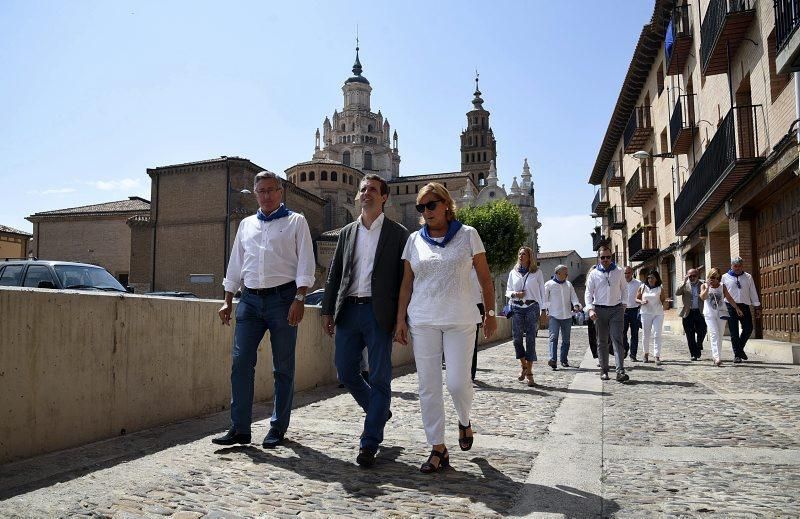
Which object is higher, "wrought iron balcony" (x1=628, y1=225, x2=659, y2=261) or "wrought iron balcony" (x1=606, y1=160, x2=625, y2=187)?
"wrought iron balcony" (x1=606, y1=160, x2=625, y2=187)

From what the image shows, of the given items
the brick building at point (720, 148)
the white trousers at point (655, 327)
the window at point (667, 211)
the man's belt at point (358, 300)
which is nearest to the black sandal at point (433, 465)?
the man's belt at point (358, 300)

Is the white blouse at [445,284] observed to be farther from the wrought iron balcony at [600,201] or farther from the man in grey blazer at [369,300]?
the wrought iron balcony at [600,201]

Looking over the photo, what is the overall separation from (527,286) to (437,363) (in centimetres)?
574

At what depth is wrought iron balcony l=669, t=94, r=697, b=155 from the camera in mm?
19234

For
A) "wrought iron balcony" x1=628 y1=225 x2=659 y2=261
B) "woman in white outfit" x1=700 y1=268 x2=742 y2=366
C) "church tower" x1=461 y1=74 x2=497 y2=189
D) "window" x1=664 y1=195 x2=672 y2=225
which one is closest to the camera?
"woman in white outfit" x1=700 y1=268 x2=742 y2=366

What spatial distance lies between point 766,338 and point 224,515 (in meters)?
14.1

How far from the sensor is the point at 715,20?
14461 mm

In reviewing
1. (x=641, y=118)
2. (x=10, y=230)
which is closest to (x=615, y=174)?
(x=641, y=118)

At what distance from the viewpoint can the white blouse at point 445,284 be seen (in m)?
4.00

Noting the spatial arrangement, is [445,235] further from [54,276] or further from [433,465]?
[54,276]

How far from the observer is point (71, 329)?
4.47 m

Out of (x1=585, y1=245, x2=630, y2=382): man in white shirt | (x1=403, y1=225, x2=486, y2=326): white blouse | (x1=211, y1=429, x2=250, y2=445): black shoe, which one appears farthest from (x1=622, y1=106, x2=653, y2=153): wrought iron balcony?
(x1=211, y1=429, x2=250, y2=445): black shoe

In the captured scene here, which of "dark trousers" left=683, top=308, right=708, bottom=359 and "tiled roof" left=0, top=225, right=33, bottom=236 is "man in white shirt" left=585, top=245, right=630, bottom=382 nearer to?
"dark trousers" left=683, top=308, right=708, bottom=359

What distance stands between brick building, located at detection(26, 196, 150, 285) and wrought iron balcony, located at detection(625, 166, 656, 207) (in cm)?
4106
